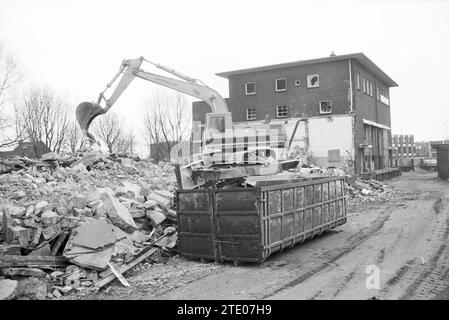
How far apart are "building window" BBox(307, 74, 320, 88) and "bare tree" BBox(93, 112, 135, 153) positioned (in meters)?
27.3

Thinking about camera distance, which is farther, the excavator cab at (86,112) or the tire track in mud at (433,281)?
the excavator cab at (86,112)

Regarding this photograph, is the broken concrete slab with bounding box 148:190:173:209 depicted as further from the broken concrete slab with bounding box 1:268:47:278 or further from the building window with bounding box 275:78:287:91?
the building window with bounding box 275:78:287:91

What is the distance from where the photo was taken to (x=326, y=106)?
31.4 meters

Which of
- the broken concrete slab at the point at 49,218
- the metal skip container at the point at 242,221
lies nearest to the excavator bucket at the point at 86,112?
the broken concrete slab at the point at 49,218

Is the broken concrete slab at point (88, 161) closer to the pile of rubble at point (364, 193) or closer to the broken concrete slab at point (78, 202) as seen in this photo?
the broken concrete slab at point (78, 202)

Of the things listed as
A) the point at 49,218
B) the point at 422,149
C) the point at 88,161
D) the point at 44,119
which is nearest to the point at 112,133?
the point at 44,119

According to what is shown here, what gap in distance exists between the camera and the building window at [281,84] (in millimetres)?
33219

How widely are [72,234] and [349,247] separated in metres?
5.87

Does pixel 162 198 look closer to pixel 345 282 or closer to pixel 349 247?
pixel 349 247

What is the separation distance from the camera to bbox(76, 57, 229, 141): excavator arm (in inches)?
591

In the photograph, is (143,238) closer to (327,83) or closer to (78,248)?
(78,248)

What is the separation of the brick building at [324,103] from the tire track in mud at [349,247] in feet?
47.7

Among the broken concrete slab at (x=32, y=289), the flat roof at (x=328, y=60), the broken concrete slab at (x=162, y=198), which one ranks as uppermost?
the flat roof at (x=328, y=60)
